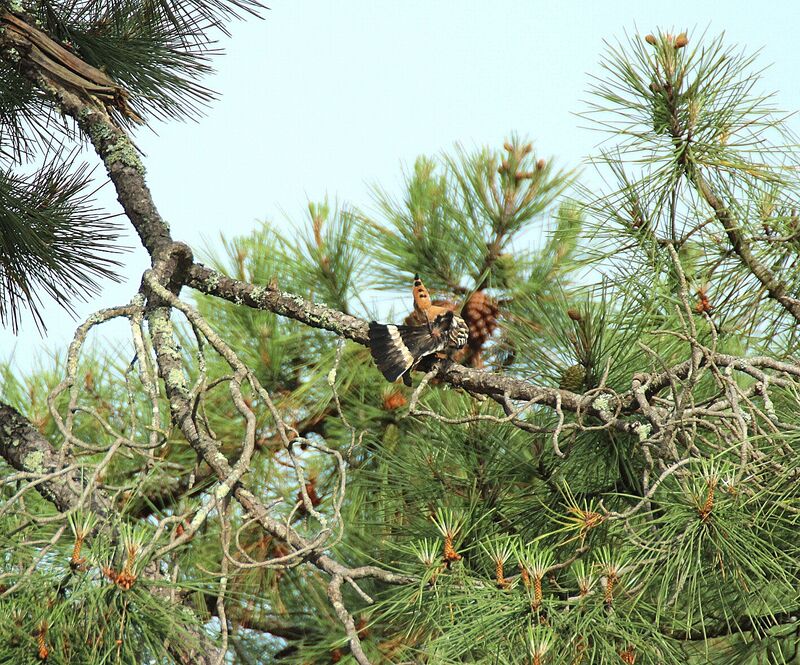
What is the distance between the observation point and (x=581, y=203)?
1.81 m

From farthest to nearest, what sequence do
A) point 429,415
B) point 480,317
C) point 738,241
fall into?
1. point 480,317
2. point 738,241
3. point 429,415

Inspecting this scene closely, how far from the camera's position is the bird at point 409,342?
1420 mm

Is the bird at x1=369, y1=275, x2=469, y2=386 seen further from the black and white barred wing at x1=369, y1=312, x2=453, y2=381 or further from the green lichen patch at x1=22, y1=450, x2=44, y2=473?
the green lichen patch at x1=22, y1=450, x2=44, y2=473

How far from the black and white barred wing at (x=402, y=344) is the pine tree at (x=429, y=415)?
0.14 ft

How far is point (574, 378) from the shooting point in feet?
5.34

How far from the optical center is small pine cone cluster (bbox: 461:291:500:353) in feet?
8.16

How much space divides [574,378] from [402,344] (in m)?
0.35

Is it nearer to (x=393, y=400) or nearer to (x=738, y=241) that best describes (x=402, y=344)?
(x=738, y=241)

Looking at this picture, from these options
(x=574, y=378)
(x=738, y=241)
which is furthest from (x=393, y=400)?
(x=738, y=241)

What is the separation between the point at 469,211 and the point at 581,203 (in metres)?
0.88

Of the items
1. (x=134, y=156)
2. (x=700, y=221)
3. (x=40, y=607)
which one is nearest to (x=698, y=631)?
(x=700, y=221)

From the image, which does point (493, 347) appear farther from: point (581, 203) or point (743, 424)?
point (743, 424)

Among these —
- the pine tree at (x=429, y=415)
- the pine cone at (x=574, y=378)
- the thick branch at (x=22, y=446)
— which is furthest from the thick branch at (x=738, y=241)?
the thick branch at (x=22, y=446)

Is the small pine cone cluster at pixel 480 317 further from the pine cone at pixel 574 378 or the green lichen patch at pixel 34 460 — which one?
the green lichen patch at pixel 34 460
